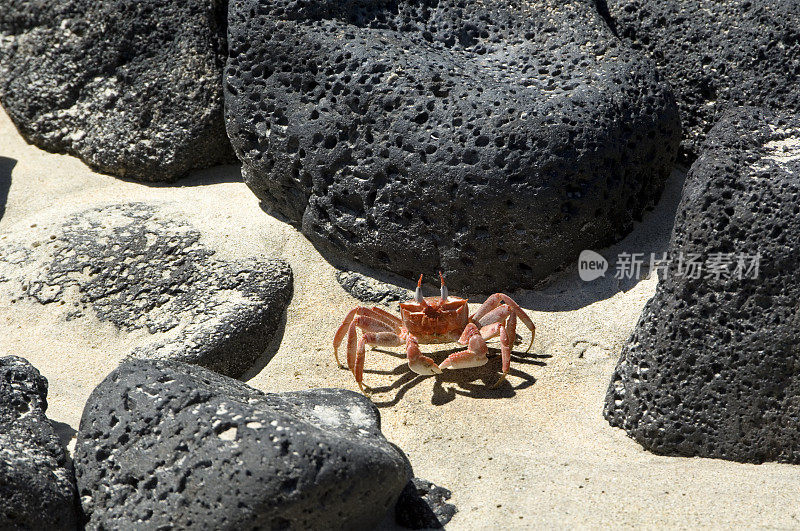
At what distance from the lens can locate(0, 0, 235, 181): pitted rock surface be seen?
6520 mm

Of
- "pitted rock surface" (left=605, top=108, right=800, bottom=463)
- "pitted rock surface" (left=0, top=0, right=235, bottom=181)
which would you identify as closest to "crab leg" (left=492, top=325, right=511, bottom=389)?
"pitted rock surface" (left=605, top=108, right=800, bottom=463)

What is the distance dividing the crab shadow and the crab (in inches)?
2.9

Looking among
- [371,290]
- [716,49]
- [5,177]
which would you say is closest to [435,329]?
[371,290]

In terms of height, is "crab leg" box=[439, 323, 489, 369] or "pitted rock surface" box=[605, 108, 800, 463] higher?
"pitted rock surface" box=[605, 108, 800, 463]

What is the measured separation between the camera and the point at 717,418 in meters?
4.23

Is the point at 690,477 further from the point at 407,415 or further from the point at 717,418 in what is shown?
the point at 407,415

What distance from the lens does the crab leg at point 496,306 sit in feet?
17.0

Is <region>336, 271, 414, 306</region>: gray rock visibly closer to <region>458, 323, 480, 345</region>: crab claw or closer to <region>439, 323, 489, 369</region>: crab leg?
<region>458, 323, 480, 345</region>: crab claw

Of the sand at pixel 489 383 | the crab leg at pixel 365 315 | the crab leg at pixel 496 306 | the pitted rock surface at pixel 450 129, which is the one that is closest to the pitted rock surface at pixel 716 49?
the pitted rock surface at pixel 450 129

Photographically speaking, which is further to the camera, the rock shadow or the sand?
the rock shadow

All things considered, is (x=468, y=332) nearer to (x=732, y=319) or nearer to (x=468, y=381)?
(x=468, y=381)

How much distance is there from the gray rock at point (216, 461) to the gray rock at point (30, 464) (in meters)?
0.10

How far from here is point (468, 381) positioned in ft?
16.8

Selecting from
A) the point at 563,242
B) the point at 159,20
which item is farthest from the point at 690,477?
the point at 159,20
